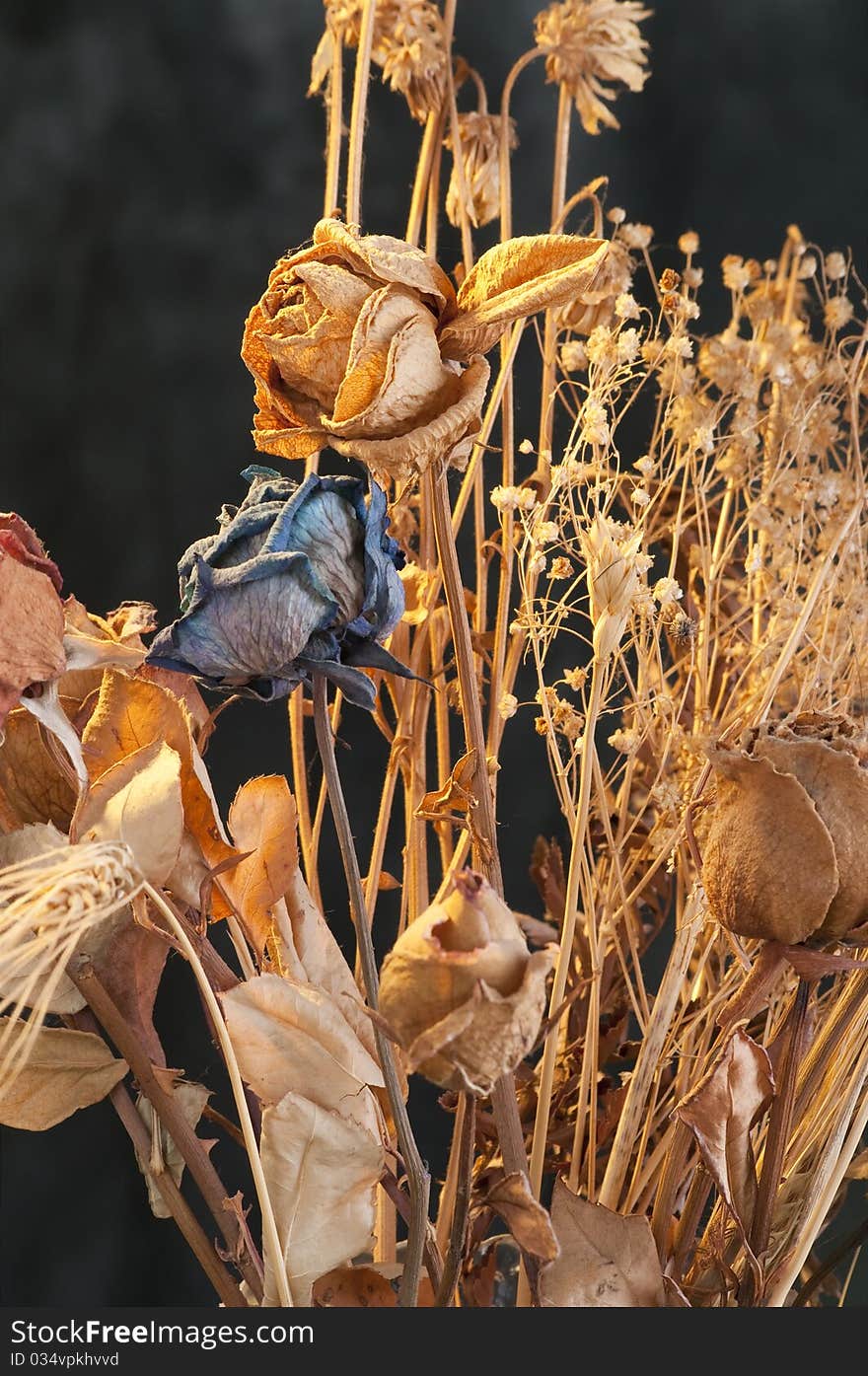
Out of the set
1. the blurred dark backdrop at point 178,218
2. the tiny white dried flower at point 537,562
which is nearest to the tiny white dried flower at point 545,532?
the tiny white dried flower at point 537,562

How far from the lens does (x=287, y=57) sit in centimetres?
71

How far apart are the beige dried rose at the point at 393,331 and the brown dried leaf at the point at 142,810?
0.28ft

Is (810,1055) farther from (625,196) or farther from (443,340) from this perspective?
(625,196)

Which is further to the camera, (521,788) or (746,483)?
(521,788)

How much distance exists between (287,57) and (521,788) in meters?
0.43

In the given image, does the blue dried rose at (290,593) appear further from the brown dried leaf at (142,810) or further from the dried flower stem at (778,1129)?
the dried flower stem at (778,1129)

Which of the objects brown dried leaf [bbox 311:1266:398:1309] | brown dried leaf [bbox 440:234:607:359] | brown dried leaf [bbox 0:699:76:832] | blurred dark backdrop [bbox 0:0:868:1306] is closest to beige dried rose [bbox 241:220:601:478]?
brown dried leaf [bbox 440:234:607:359]

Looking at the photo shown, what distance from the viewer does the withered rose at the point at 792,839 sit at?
272 millimetres

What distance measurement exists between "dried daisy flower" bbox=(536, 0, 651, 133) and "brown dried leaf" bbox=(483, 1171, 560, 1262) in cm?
39

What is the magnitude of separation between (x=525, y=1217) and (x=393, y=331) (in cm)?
19

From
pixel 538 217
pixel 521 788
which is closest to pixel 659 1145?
pixel 521 788

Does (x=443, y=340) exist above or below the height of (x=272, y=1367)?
above

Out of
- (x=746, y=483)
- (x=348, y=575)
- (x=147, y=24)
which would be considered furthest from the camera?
(x=147, y=24)

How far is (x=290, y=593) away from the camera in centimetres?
27
